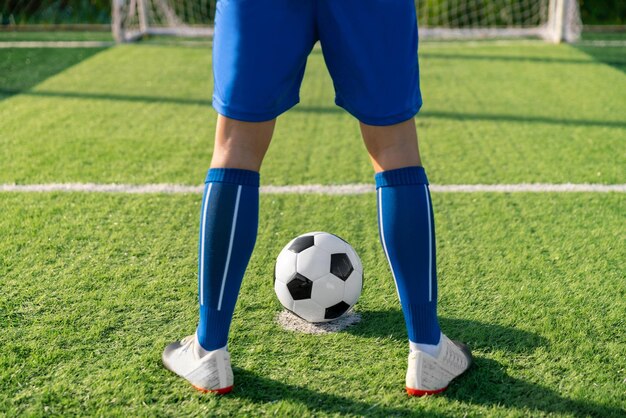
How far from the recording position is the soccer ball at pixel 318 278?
8.01 feet

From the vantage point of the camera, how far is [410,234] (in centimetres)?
198

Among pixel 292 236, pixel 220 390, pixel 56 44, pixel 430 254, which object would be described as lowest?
pixel 56 44

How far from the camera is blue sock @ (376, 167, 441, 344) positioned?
1.98 m

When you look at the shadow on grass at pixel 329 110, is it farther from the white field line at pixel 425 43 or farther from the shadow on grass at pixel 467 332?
the shadow on grass at pixel 467 332

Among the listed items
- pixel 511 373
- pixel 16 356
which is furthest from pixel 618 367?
pixel 16 356

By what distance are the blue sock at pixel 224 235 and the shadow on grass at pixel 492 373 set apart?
1.84 ft

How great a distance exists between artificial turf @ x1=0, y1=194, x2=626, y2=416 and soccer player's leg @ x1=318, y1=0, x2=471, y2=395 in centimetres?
13

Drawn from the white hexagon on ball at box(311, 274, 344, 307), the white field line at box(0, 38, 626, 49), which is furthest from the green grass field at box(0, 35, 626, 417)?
the white field line at box(0, 38, 626, 49)

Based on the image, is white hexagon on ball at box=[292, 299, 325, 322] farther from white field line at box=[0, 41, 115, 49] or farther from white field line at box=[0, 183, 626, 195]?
white field line at box=[0, 41, 115, 49]

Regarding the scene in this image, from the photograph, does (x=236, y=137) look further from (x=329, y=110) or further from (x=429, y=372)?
(x=329, y=110)

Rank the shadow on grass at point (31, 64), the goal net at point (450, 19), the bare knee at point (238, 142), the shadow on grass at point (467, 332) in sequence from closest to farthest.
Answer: the bare knee at point (238, 142)
the shadow on grass at point (467, 332)
the shadow on grass at point (31, 64)
the goal net at point (450, 19)

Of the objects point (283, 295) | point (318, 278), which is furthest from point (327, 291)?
point (283, 295)

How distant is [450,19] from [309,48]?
948cm

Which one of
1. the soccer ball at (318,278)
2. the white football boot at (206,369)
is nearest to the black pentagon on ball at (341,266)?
the soccer ball at (318,278)
